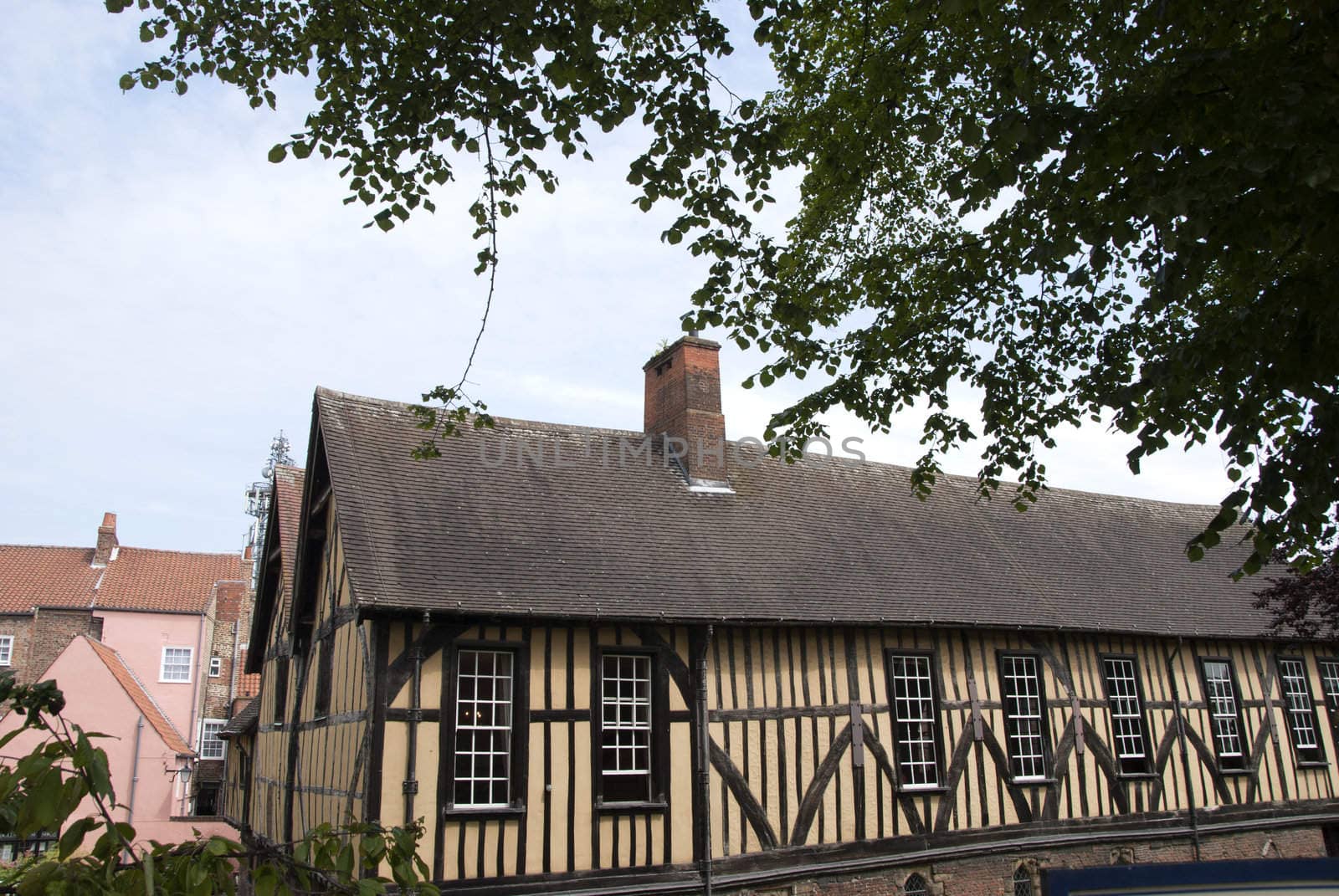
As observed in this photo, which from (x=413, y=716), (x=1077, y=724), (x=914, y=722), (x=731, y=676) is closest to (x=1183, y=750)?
(x=1077, y=724)

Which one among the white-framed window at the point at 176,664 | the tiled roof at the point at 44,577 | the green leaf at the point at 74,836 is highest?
the tiled roof at the point at 44,577

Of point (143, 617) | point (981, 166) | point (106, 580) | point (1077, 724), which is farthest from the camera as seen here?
point (106, 580)

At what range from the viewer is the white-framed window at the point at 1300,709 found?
17406 millimetres

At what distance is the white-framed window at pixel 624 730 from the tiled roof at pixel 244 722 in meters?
10.7

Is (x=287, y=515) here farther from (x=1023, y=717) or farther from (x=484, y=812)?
(x=1023, y=717)

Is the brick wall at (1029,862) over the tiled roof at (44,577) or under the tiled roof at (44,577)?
under

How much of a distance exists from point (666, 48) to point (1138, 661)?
13380 millimetres

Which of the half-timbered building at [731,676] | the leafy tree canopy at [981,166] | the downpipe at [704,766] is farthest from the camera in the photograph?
the downpipe at [704,766]

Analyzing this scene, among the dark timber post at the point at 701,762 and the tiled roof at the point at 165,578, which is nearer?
the dark timber post at the point at 701,762

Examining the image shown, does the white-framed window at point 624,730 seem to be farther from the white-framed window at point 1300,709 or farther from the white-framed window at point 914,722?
the white-framed window at point 1300,709

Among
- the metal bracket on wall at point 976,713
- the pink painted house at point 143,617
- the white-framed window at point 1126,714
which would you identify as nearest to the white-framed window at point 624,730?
the metal bracket on wall at point 976,713

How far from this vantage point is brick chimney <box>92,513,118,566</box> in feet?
133

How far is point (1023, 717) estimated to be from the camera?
14727mm

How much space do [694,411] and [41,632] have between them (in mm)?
32455
